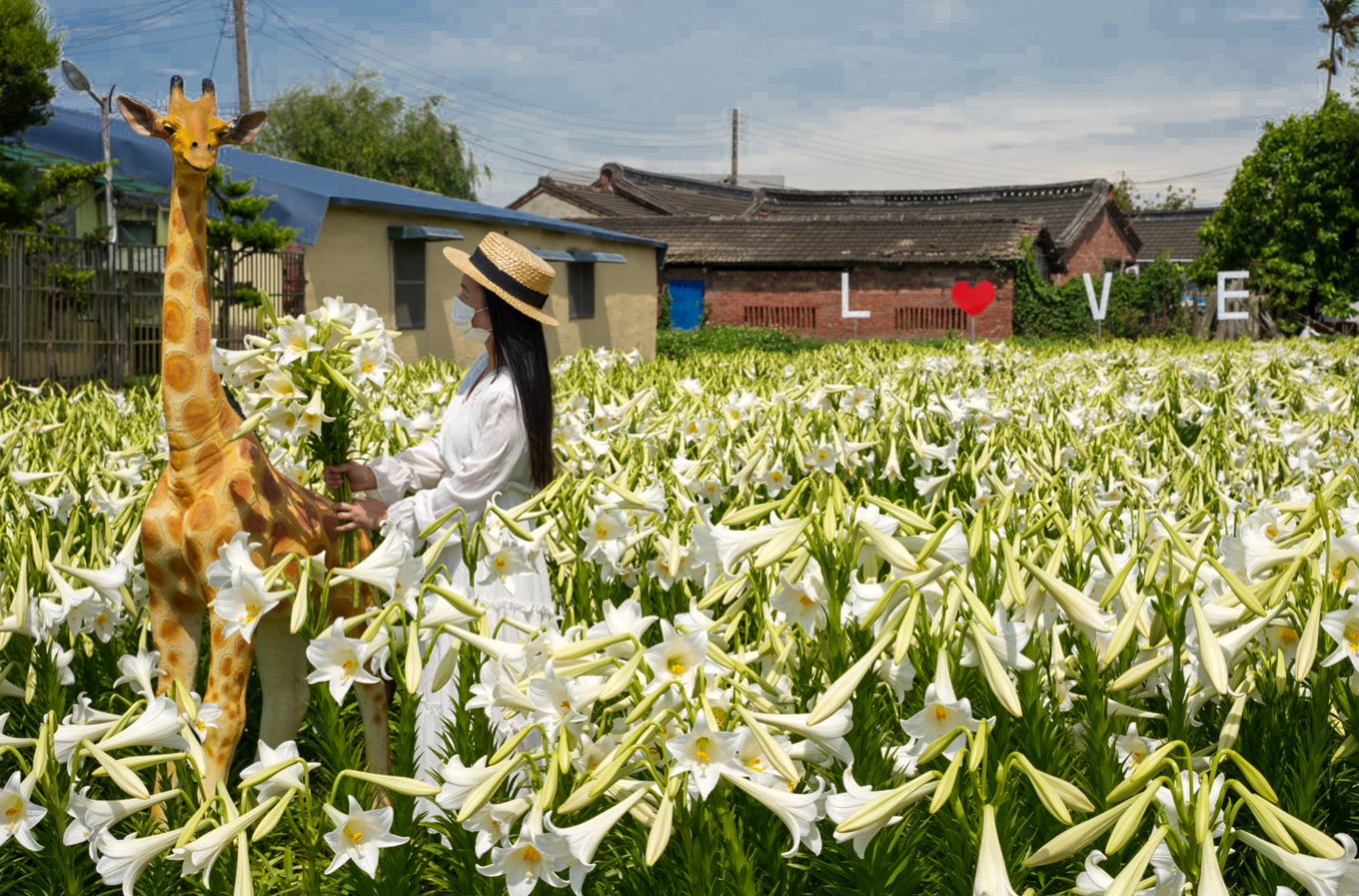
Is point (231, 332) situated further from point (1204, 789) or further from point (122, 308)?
point (1204, 789)

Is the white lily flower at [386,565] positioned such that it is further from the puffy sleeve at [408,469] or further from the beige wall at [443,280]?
the beige wall at [443,280]

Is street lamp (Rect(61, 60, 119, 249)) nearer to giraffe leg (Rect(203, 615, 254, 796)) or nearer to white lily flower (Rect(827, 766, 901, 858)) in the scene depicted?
giraffe leg (Rect(203, 615, 254, 796))

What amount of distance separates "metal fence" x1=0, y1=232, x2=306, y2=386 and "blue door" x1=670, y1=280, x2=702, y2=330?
19.0m

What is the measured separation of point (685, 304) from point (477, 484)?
30.4 metres

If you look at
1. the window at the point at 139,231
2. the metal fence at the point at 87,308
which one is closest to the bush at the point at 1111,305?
the window at the point at 139,231

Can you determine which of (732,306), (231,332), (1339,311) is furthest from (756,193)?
(231,332)

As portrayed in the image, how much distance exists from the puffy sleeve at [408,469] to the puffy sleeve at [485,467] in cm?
9

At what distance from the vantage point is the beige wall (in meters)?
16.2

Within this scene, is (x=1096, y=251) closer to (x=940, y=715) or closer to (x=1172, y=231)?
(x=1172, y=231)

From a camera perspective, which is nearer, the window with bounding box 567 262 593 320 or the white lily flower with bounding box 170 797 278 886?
the white lily flower with bounding box 170 797 278 886

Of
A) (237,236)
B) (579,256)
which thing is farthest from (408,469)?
(579,256)

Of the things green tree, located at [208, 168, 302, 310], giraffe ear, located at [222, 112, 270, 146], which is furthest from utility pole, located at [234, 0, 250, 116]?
giraffe ear, located at [222, 112, 270, 146]

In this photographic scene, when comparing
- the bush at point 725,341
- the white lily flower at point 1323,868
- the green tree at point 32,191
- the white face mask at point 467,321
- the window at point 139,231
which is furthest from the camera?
the bush at point 725,341

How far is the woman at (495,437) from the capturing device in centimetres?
314
